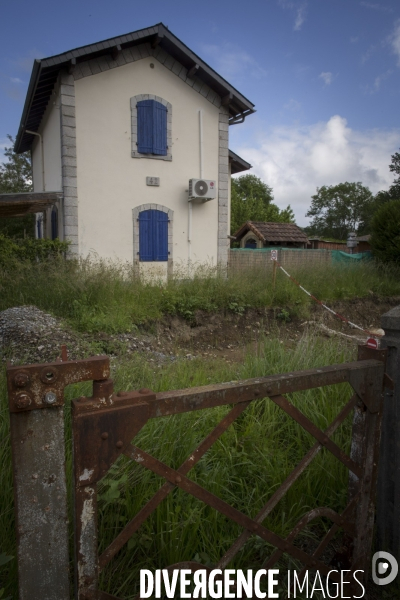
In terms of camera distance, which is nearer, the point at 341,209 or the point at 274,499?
the point at 274,499

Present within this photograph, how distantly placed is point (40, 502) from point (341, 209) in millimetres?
74611

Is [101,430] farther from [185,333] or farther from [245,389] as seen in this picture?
[185,333]

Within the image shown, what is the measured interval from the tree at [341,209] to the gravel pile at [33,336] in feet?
216

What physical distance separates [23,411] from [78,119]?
12.1 m

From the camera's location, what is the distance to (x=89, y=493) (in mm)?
1225

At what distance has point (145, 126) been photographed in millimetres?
12445

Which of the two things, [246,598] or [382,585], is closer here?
[246,598]

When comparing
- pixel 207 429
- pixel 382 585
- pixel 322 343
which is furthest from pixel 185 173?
pixel 382 585

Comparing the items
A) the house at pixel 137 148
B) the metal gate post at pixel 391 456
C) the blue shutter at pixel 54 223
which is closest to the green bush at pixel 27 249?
the house at pixel 137 148

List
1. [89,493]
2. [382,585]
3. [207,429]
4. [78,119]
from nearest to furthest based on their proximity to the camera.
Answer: [89,493] < [382,585] < [207,429] < [78,119]

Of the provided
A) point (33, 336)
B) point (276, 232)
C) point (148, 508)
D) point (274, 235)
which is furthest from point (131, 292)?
point (276, 232)

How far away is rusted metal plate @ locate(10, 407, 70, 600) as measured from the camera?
111 cm

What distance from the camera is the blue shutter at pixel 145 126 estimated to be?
1237cm

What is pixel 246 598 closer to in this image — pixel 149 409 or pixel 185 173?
pixel 149 409
